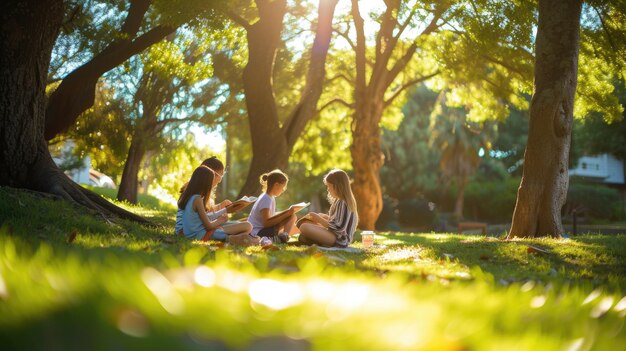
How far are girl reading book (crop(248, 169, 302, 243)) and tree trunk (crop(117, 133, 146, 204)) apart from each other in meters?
17.2

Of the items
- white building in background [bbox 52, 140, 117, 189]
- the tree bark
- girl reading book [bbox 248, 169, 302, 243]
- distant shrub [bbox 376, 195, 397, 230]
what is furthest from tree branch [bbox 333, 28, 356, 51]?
distant shrub [bbox 376, 195, 397, 230]

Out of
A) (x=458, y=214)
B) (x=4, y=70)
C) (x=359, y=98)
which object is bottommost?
(x=458, y=214)

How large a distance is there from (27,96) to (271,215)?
4307mm

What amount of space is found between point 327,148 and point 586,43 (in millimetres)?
13912

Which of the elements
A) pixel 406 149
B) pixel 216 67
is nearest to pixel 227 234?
pixel 216 67

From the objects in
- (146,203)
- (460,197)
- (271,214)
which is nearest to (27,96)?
(271,214)

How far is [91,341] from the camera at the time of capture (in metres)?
1.31

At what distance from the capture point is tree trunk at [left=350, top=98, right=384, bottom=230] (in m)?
25.1

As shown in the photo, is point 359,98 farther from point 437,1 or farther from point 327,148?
point 437,1

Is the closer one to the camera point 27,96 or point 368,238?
point 27,96

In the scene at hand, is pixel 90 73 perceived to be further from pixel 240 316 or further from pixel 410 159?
pixel 410 159

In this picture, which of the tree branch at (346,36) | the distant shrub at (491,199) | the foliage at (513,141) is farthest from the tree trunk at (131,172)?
the foliage at (513,141)

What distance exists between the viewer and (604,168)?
65.1 m

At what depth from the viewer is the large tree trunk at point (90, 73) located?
1792 cm
